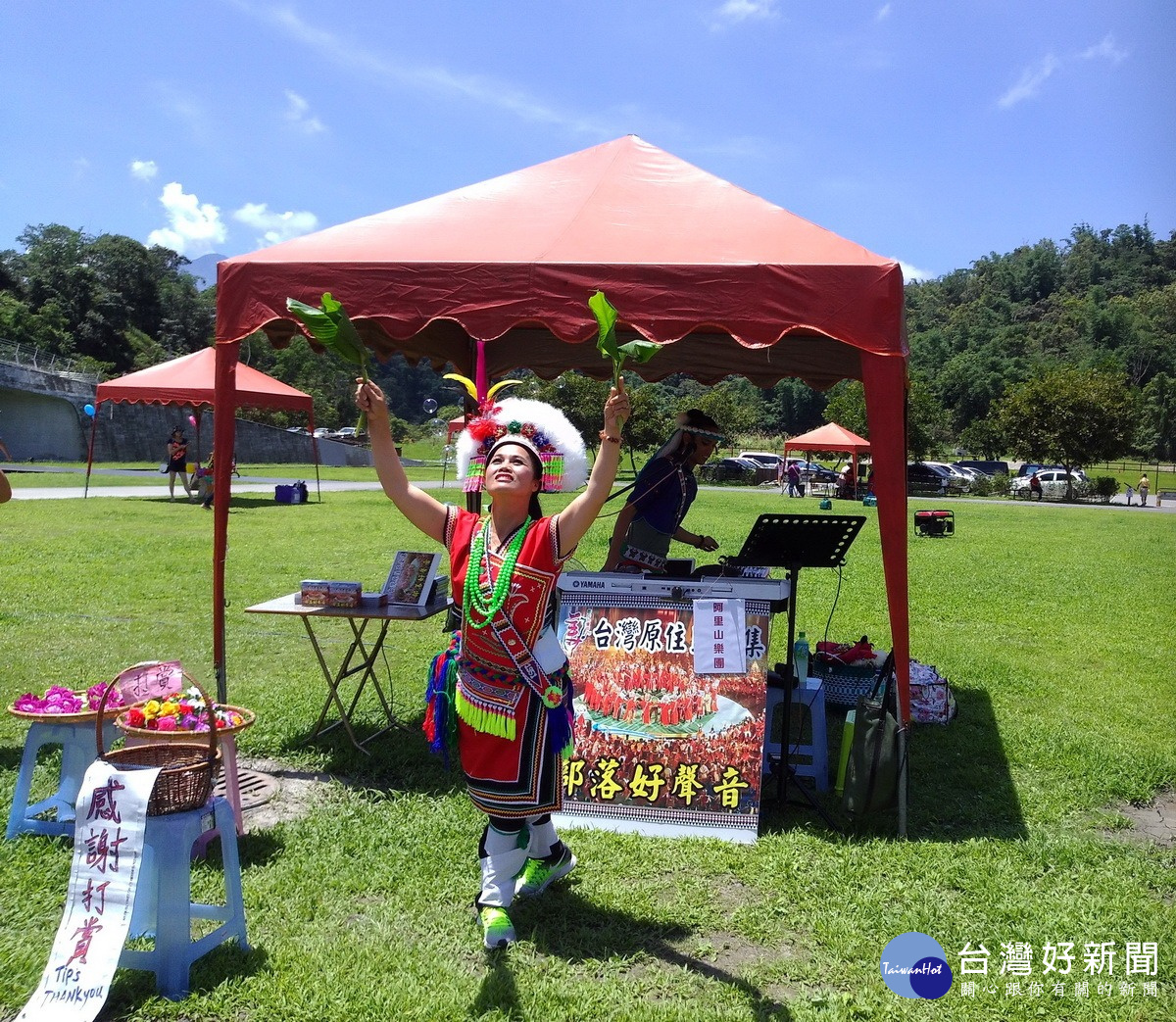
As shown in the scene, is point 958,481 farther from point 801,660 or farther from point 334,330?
point 334,330

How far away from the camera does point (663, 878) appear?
→ 3740 millimetres

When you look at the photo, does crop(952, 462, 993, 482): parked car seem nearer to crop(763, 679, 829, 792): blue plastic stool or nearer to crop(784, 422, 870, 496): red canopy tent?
crop(784, 422, 870, 496): red canopy tent

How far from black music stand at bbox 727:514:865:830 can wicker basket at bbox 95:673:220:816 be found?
2462mm

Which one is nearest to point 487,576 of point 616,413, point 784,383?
point 616,413

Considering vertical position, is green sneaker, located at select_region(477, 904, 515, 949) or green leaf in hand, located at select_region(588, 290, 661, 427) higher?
green leaf in hand, located at select_region(588, 290, 661, 427)

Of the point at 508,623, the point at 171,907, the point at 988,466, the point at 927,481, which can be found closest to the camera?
the point at 171,907

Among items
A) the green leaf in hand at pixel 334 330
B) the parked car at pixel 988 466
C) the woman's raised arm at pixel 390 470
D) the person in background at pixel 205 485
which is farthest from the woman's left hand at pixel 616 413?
the parked car at pixel 988 466

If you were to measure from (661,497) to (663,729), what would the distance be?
1.55 metres

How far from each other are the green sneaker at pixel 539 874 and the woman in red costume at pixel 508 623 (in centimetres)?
15

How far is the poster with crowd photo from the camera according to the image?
4148 mm

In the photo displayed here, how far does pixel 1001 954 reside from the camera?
322cm

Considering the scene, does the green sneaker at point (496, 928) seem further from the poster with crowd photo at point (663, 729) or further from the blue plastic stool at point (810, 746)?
the blue plastic stool at point (810, 746)

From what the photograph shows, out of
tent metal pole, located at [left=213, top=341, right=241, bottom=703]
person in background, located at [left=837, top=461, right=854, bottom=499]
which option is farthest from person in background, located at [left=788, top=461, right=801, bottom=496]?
tent metal pole, located at [left=213, top=341, right=241, bottom=703]

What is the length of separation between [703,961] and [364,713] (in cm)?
310
